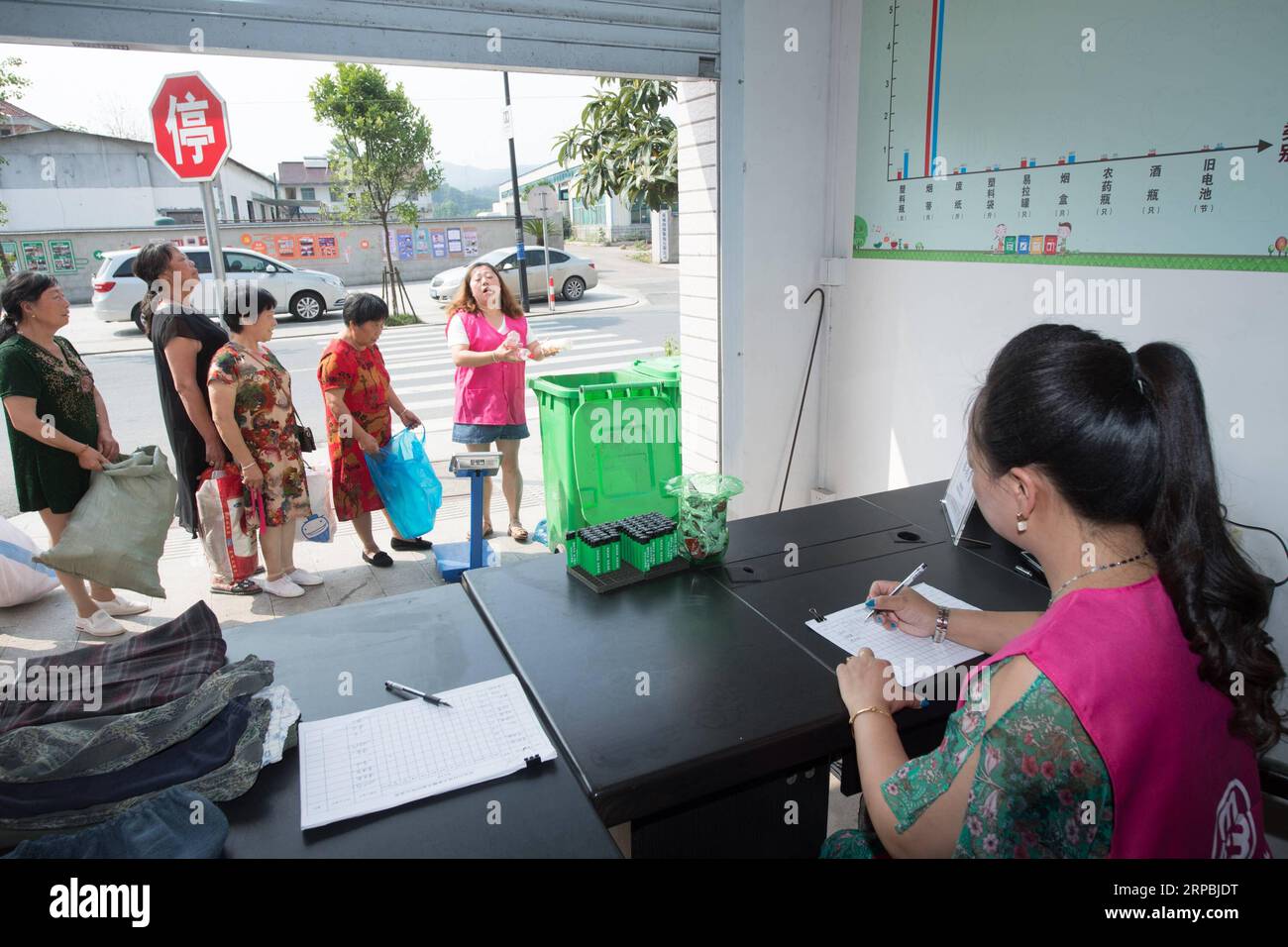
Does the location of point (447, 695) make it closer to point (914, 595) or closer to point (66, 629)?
point (914, 595)

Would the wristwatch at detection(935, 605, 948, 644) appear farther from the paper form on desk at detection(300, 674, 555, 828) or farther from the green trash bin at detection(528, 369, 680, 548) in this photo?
the green trash bin at detection(528, 369, 680, 548)

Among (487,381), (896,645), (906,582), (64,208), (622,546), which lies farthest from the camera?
(64,208)

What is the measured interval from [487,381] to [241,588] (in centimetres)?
148

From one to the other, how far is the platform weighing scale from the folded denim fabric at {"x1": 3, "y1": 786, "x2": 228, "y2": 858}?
1.31 metres

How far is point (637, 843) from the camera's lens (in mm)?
1474

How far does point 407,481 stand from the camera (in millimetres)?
3646

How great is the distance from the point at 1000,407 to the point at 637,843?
3.41 ft

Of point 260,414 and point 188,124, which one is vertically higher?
point 188,124

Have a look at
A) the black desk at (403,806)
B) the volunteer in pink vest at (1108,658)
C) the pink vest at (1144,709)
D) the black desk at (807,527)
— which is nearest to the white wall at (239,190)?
the black desk at (807,527)

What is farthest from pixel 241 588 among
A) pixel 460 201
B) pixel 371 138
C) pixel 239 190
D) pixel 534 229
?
pixel 239 190

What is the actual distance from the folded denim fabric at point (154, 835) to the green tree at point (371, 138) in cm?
1045

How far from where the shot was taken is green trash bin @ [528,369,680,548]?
338 cm

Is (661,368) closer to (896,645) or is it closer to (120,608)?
(896,645)

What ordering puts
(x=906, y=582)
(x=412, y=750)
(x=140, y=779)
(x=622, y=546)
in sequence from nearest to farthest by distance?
(x=140, y=779)
(x=412, y=750)
(x=906, y=582)
(x=622, y=546)
